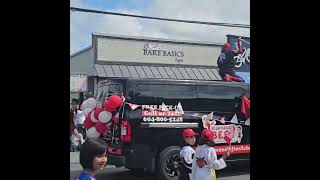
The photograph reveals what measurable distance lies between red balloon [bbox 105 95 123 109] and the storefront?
46.4 ft

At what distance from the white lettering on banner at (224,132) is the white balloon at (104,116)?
1.96 m

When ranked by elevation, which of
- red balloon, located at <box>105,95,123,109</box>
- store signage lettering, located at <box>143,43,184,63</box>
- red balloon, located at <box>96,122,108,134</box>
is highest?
store signage lettering, located at <box>143,43,184,63</box>

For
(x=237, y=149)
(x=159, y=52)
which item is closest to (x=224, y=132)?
(x=237, y=149)

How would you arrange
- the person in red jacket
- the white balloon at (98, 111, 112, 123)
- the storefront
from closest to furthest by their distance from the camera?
1. the white balloon at (98, 111, 112, 123)
2. the person in red jacket
3. the storefront

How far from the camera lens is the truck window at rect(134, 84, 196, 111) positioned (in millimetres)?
7438

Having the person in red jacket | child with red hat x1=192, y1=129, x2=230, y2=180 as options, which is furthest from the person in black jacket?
child with red hat x1=192, y1=129, x2=230, y2=180

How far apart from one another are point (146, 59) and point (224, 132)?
16180 millimetres

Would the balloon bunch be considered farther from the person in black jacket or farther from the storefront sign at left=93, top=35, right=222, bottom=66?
the storefront sign at left=93, top=35, right=222, bottom=66

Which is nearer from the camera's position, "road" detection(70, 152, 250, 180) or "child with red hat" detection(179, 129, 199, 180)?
"child with red hat" detection(179, 129, 199, 180)

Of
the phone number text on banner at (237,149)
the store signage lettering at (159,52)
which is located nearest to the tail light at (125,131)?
the phone number text on banner at (237,149)

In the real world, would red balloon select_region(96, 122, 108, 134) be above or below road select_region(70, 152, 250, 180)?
above
